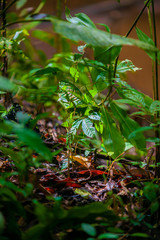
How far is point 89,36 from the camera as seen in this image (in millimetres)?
604

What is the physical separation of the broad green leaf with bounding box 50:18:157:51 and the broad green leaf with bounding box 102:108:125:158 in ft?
1.14

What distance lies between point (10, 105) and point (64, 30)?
0.78 metres

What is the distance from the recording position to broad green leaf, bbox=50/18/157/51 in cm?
58

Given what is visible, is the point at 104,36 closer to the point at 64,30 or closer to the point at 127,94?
the point at 64,30

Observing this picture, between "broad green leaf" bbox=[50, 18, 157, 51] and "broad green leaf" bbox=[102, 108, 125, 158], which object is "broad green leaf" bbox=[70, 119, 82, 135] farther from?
"broad green leaf" bbox=[50, 18, 157, 51]

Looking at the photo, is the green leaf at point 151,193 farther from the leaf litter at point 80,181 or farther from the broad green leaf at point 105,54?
the broad green leaf at point 105,54

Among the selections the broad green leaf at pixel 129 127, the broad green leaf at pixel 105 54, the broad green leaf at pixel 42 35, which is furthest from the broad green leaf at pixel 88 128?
the broad green leaf at pixel 42 35

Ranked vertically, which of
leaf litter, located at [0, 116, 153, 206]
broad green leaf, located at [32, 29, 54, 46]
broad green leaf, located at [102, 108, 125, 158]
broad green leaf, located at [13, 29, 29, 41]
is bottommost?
leaf litter, located at [0, 116, 153, 206]

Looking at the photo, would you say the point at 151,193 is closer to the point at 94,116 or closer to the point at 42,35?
the point at 94,116

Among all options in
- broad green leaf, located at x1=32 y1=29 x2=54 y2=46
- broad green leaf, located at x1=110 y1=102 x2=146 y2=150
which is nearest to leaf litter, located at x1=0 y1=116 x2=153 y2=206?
broad green leaf, located at x1=110 y1=102 x2=146 y2=150

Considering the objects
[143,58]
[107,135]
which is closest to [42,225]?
[107,135]

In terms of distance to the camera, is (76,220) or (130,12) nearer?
(76,220)

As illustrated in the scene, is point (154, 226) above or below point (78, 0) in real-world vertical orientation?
below

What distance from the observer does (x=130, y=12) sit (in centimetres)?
307
